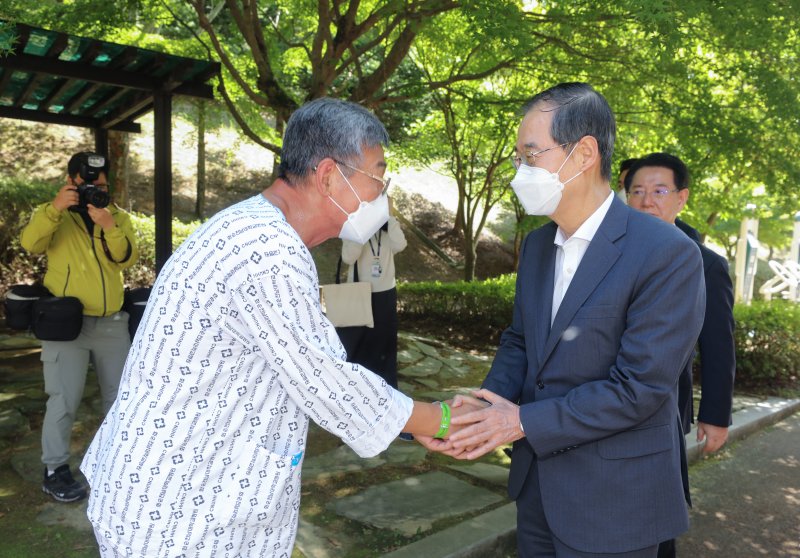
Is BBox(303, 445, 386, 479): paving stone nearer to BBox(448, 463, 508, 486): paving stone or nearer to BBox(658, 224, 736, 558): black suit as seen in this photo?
BBox(448, 463, 508, 486): paving stone

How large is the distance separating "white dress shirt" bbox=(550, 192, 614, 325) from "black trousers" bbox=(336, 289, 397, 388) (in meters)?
3.54

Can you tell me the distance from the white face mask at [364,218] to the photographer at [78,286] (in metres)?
2.83

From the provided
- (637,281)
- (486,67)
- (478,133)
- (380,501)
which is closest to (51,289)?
(380,501)

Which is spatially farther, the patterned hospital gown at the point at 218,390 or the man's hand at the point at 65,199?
the man's hand at the point at 65,199

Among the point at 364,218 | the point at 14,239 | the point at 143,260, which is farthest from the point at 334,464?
the point at 14,239

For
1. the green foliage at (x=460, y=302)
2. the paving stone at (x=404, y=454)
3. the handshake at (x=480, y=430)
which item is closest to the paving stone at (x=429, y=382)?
the paving stone at (x=404, y=454)

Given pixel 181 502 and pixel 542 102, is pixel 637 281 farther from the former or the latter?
pixel 181 502

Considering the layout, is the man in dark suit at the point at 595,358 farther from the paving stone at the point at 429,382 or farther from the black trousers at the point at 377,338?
the paving stone at the point at 429,382

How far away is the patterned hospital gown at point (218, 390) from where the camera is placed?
169 centimetres

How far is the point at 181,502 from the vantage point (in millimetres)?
1708

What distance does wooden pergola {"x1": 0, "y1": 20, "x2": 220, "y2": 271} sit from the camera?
470 centimetres

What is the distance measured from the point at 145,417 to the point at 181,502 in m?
0.23

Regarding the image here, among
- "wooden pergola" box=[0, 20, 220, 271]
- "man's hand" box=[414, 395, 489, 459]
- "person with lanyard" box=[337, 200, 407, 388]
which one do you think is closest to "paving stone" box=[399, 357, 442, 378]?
"person with lanyard" box=[337, 200, 407, 388]

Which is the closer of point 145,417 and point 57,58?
point 145,417
